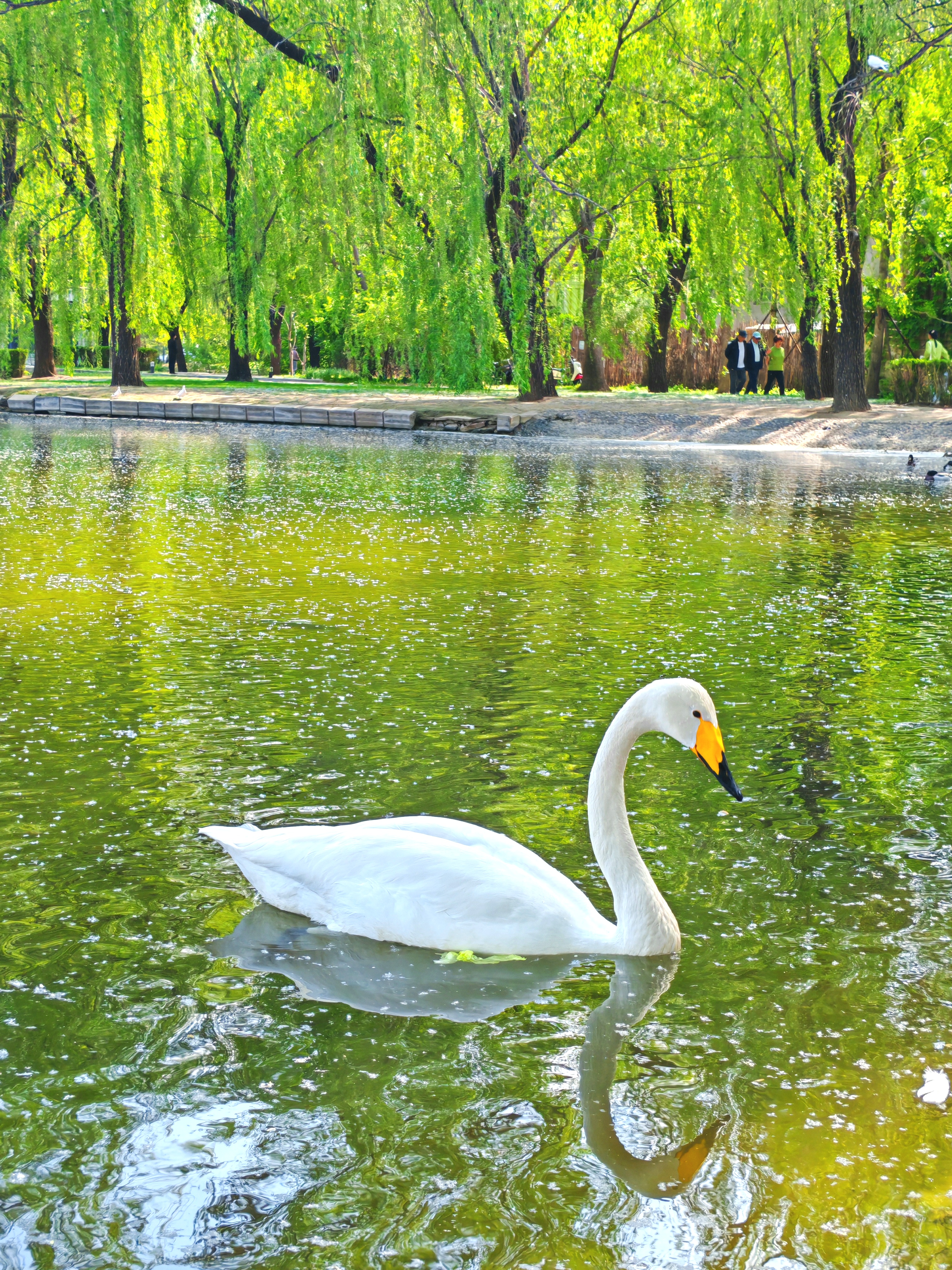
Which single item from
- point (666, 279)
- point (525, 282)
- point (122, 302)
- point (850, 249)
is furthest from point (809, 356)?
point (122, 302)

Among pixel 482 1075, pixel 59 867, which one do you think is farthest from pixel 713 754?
pixel 59 867

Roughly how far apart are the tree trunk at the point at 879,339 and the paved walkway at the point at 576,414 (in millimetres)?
2961

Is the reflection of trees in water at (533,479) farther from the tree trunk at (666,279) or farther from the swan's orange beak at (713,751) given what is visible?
the swan's orange beak at (713,751)

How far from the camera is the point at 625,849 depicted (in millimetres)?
4465

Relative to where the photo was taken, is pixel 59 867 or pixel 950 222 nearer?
pixel 59 867

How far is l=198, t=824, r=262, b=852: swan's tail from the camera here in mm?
4812

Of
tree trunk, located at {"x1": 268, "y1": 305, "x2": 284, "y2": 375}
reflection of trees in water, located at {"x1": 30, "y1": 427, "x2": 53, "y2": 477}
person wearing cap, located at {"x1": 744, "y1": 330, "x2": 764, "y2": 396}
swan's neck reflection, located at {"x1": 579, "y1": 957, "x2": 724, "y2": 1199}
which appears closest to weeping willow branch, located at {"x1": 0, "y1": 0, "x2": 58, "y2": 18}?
reflection of trees in water, located at {"x1": 30, "y1": 427, "x2": 53, "y2": 477}

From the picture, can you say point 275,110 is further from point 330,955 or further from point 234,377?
point 330,955

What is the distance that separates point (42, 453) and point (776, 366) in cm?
2033

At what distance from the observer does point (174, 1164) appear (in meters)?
3.31

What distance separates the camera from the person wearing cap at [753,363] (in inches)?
1219

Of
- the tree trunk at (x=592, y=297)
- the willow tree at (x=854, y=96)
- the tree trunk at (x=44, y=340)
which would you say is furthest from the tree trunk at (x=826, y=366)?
the tree trunk at (x=44, y=340)

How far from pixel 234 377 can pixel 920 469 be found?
20104 millimetres

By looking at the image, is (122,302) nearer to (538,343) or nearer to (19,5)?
(19,5)
